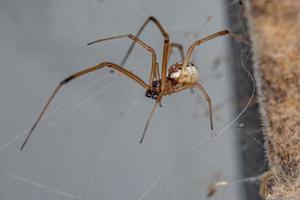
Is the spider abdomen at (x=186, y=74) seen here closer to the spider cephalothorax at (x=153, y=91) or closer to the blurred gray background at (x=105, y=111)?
the spider cephalothorax at (x=153, y=91)

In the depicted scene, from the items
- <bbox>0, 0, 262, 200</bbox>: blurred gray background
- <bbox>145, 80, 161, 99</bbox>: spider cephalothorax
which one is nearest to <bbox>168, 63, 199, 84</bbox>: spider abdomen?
<bbox>145, 80, 161, 99</bbox>: spider cephalothorax

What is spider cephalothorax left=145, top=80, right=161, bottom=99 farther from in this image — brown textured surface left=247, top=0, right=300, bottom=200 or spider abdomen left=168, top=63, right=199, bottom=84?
brown textured surface left=247, top=0, right=300, bottom=200

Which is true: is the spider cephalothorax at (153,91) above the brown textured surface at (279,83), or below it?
above

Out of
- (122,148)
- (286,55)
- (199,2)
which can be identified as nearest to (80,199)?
(122,148)

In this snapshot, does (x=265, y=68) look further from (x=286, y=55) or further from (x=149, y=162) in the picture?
(x=149, y=162)

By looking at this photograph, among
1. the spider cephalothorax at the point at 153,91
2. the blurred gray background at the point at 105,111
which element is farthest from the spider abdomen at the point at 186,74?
the blurred gray background at the point at 105,111

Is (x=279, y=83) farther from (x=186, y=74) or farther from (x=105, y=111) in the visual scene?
(x=105, y=111)
